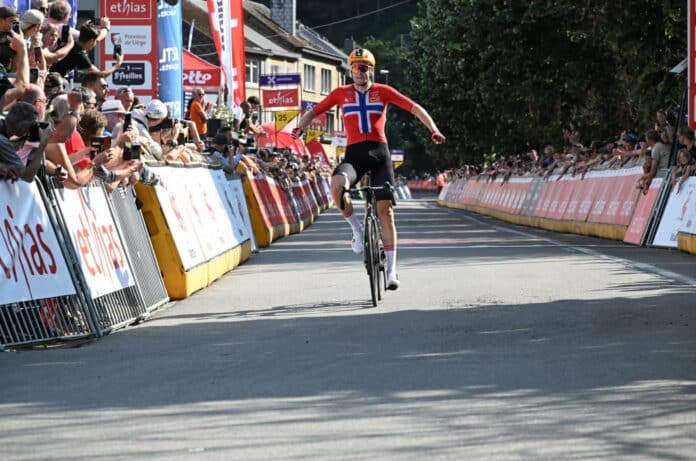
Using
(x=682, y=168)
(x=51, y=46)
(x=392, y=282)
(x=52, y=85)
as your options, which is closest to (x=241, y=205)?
(x=682, y=168)

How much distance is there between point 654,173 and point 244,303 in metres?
13.2

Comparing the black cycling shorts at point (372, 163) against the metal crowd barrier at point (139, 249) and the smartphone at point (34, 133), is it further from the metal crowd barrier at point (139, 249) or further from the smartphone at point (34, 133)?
the smartphone at point (34, 133)

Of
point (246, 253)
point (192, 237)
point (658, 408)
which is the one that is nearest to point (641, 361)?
point (658, 408)

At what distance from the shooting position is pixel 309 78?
395 ft

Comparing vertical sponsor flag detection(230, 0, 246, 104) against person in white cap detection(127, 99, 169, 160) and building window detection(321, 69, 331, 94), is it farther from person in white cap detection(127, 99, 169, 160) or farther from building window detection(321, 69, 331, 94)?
building window detection(321, 69, 331, 94)

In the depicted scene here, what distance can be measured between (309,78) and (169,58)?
97499mm

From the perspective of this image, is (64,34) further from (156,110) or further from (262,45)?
(262,45)

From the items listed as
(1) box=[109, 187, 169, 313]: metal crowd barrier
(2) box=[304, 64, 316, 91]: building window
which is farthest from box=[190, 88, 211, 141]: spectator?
(2) box=[304, 64, 316, 91]: building window

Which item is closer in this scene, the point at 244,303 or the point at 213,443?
the point at 213,443

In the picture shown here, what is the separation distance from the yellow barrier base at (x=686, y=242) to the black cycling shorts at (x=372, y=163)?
7987 millimetres

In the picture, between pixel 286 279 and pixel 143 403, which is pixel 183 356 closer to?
pixel 143 403

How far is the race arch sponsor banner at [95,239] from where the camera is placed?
11.5 metres

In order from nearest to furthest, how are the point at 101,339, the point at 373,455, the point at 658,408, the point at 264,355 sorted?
the point at 373,455, the point at 658,408, the point at 264,355, the point at 101,339

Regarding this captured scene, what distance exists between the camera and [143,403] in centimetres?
790
